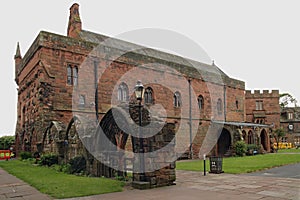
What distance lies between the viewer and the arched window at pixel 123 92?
82.9 feet

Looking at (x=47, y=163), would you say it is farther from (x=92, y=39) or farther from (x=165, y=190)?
(x=92, y=39)

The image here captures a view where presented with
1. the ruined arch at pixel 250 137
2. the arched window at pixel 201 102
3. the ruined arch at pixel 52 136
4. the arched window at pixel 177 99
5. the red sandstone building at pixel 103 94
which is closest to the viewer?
the ruined arch at pixel 52 136

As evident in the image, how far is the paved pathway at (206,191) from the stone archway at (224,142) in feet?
63.4

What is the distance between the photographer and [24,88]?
2677 centimetres

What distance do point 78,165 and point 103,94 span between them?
1026cm

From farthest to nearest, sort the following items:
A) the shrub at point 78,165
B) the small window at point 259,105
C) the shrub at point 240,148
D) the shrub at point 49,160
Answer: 1. the small window at point 259,105
2. the shrub at point 240,148
3. the shrub at point 49,160
4. the shrub at point 78,165

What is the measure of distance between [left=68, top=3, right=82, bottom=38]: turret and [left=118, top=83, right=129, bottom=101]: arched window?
266 inches

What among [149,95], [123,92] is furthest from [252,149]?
[123,92]

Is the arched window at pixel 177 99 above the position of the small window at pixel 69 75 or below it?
below

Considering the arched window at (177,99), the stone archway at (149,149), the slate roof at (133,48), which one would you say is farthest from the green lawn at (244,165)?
the slate roof at (133,48)

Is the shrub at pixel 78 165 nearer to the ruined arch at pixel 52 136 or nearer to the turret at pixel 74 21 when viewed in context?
the ruined arch at pixel 52 136

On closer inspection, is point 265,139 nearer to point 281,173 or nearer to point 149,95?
point 149,95

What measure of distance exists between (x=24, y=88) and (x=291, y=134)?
51.6 metres

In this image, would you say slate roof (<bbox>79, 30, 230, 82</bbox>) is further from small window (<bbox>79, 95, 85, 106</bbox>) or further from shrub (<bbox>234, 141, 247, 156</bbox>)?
shrub (<bbox>234, 141, 247, 156</bbox>)
